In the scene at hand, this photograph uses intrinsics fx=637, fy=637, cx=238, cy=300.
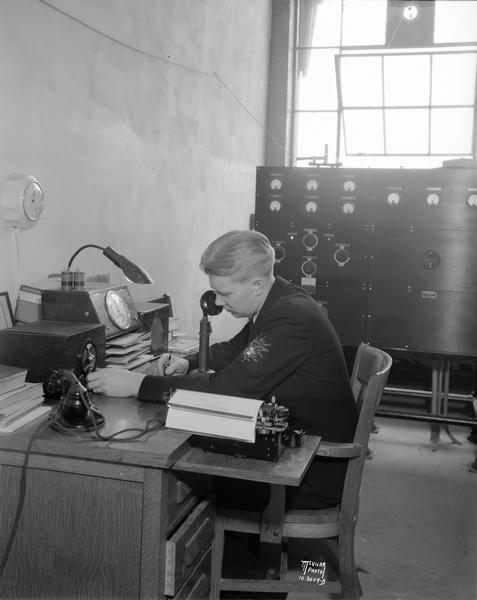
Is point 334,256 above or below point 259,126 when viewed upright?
below

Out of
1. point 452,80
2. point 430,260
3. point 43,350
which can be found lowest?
point 43,350

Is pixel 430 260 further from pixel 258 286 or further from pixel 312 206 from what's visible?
pixel 258 286

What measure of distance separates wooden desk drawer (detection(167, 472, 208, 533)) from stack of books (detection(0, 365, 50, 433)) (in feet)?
1.12

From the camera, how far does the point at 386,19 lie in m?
6.57

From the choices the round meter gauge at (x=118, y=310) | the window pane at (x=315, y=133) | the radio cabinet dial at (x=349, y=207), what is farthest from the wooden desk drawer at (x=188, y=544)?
the window pane at (x=315, y=133)

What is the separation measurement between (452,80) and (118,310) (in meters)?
5.65

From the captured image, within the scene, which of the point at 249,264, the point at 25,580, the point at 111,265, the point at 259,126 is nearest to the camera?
the point at 25,580

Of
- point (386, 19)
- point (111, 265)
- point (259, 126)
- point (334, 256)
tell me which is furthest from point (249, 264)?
point (386, 19)

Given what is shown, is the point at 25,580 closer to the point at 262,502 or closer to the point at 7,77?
the point at 262,502

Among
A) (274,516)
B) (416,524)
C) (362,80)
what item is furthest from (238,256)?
(362,80)

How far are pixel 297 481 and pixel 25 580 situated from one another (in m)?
0.63

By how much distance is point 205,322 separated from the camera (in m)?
1.79

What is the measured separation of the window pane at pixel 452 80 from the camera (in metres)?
6.43

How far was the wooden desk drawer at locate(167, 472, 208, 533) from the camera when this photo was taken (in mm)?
1324
